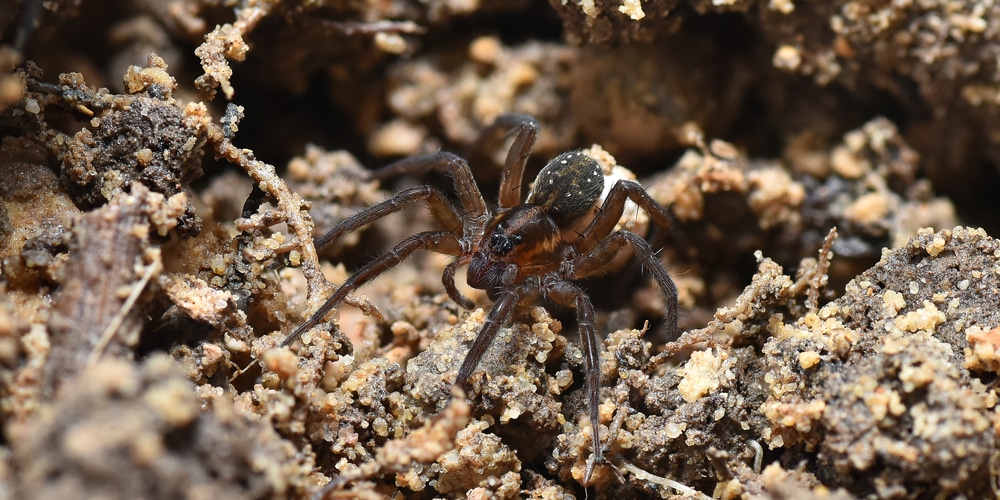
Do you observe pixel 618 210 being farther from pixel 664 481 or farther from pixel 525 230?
pixel 664 481

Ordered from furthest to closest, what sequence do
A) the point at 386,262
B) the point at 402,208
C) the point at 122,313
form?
1. the point at 402,208
2. the point at 386,262
3. the point at 122,313

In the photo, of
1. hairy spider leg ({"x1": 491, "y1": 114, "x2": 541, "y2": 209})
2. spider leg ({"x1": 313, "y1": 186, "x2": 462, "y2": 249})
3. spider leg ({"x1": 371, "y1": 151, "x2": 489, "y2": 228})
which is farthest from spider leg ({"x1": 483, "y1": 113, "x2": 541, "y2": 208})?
spider leg ({"x1": 313, "y1": 186, "x2": 462, "y2": 249})

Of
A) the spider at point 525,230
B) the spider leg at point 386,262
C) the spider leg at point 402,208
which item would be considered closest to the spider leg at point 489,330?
the spider at point 525,230

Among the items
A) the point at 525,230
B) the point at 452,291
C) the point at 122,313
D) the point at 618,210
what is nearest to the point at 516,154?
the point at 525,230

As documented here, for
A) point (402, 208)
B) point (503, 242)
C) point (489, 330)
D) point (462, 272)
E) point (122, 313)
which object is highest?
point (402, 208)

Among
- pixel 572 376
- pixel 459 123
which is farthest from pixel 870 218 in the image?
pixel 459 123

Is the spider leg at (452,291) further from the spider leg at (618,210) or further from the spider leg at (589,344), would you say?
the spider leg at (618,210)

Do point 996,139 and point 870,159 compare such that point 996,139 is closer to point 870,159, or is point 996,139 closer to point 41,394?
point 870,159
